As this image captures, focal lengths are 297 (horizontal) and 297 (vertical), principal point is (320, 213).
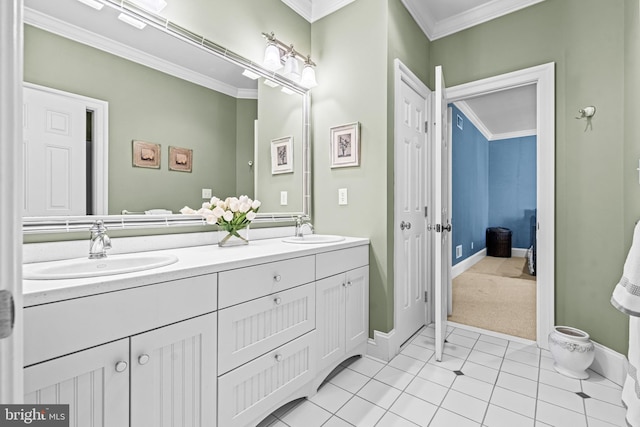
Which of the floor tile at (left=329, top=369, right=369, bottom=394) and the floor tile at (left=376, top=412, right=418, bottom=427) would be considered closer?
the floor tile at (left=376, top=412, right=418, bottom=427)

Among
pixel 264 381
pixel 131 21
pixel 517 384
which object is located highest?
pixel 131 21

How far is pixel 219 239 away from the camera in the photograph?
1836 mm

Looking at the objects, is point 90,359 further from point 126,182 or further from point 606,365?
point 606,365

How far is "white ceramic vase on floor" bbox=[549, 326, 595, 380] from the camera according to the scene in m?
1.81

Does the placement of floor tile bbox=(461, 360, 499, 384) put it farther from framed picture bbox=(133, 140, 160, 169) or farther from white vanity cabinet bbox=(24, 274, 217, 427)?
framed picture bbox=(133, 140, 160, 169)

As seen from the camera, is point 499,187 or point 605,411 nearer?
point 605,411

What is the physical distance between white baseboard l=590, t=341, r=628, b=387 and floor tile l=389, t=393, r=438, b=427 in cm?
118

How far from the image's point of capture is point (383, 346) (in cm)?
206

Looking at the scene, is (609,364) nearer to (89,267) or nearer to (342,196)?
(342,196)

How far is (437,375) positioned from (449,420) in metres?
0.42

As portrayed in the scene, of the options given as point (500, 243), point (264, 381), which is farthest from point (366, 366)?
point (500, 243)

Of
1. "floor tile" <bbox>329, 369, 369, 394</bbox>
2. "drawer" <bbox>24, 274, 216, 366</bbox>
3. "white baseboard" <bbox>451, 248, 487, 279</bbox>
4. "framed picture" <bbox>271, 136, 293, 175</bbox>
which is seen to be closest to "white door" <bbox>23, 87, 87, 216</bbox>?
"drawer" <bbox>24, 274, 216, 366</bbox>

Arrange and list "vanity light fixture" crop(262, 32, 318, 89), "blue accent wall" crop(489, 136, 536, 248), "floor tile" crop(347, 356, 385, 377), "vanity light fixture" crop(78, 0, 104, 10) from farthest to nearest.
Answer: "blue accent wall" crop(489, 136, 536, 248) → "vanity light fixture" crop(262, 32, 318, 89) → "floor tile" crop(347, 356, 385, 377) → "vanity light fixture" crop(78, 0, 104, 10)

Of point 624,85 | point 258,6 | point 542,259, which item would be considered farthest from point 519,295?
point 258,6
